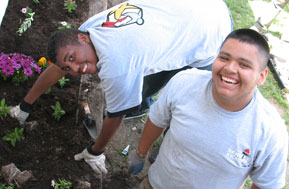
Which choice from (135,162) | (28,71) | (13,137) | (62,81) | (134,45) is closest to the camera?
(134,45)

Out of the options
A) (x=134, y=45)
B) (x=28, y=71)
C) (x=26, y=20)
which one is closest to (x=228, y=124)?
(x=134, y=45)

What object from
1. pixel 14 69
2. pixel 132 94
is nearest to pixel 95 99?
pixel 14 69

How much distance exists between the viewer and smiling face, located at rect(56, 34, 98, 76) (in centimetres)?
210

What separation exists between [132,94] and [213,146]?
2.33 ft

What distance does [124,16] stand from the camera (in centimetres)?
226

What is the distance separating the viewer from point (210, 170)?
1771 mm

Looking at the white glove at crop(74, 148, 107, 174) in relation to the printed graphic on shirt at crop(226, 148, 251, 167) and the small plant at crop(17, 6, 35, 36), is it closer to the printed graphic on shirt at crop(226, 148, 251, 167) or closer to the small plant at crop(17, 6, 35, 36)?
the printed graphic on shirt at crop(226, 148, 251, 167)

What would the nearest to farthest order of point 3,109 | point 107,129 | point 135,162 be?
point 107,129 < point 135,162 < point 3,109

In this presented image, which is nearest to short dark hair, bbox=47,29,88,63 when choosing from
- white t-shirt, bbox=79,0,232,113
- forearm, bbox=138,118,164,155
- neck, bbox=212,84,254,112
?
white t-shirt, bbox=79,0,232,113

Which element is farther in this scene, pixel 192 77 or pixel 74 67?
pixel 74 67

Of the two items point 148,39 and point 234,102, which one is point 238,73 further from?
point 148,39

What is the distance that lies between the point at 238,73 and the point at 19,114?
202cm

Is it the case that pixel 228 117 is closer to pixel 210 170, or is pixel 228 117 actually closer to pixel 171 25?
pixel 210 170

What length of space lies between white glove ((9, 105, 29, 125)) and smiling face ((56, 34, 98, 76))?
33.9 inches
